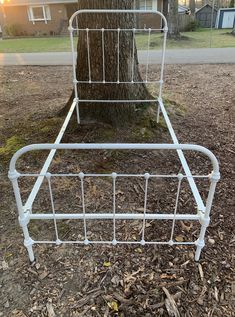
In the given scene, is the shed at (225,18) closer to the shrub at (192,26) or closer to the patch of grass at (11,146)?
the shrub at (192,26)

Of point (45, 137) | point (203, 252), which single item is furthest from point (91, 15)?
point (203, 252)

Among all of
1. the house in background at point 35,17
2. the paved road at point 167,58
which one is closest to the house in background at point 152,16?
the house in background at point 35,17

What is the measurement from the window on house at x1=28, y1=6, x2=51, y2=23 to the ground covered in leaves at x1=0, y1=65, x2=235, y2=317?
961 inches

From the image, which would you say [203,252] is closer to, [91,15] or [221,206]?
[221,206]

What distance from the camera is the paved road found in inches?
417

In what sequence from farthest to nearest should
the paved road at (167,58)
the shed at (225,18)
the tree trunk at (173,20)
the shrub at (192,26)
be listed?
the shed at (225,18), the shrub at (192,26), the tree trunk at (173,20), the paved road at (167,58)

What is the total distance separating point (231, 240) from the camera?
262 centimetres

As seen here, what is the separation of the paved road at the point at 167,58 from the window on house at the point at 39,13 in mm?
14971

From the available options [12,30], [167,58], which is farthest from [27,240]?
[12,30]

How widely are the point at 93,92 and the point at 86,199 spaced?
1.86 m

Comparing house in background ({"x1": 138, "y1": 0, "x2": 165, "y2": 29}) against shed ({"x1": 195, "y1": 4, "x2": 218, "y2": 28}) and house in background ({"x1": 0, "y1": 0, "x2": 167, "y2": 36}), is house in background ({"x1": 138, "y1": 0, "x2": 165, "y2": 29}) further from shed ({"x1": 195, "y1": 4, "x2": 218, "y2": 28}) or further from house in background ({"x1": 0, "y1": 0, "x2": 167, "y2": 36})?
house in background ({"x1": 0, "y1": 0, "x2": 167, "y2": 36})

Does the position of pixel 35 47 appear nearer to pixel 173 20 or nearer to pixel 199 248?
pixel 173 20

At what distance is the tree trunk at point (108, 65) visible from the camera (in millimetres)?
3879

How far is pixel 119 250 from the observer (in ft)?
8.29
